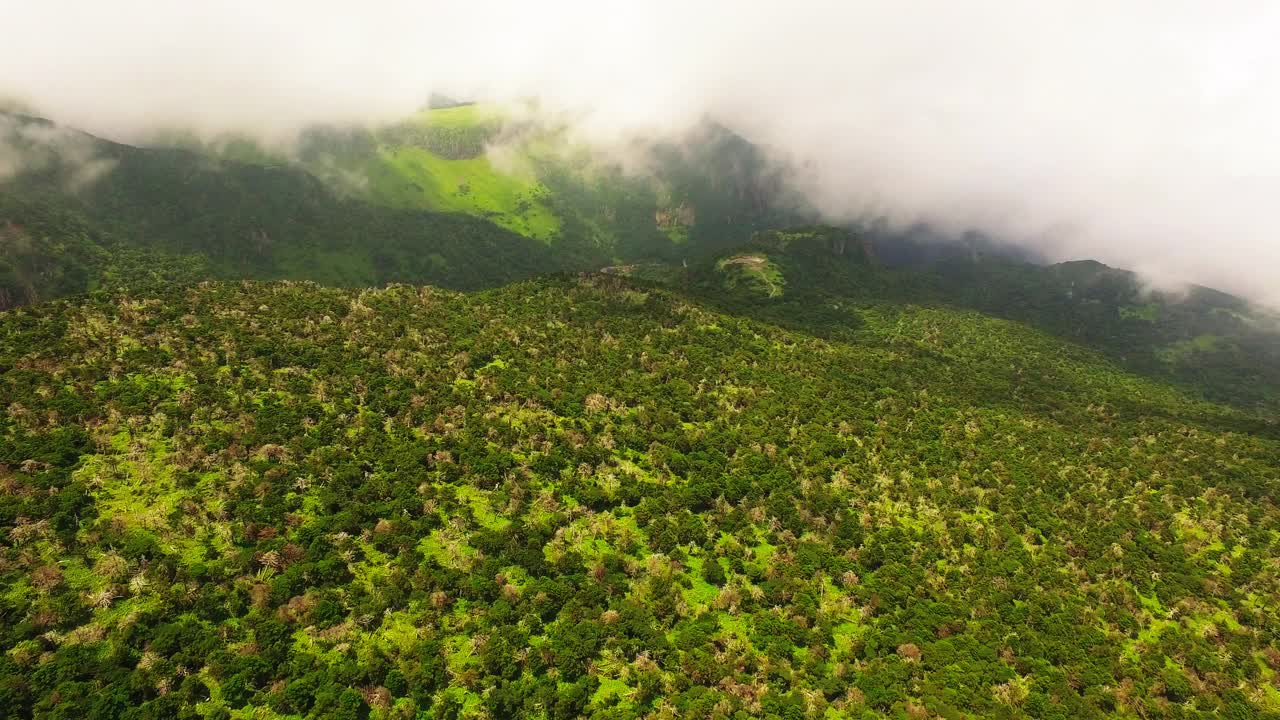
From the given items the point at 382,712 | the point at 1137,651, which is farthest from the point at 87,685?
the point at 1137,651

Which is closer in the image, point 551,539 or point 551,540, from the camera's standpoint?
point 551,540

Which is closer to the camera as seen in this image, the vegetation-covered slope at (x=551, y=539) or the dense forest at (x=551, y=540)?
the dense forest at (x=551, y=540)

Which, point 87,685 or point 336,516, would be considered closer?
point 87,685

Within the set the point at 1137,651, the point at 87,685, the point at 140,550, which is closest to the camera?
the point at 87,685

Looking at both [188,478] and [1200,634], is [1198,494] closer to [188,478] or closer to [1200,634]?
[1200,634]

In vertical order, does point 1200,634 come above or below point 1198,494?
below

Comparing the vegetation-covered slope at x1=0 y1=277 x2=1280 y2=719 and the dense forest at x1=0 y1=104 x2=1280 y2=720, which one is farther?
the vegetation-covered slope at x1=0 y1=277 x2=1280 y2=719

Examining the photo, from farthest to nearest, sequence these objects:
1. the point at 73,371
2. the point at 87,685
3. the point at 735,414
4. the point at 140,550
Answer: the point at 735,414 < the point at 73,371 < the point at 140,550 < the point at 87,685

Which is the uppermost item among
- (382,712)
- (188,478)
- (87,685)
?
(188,478)
